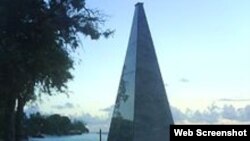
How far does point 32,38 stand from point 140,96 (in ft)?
24.4

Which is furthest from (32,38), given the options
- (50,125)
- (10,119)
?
(50,125)

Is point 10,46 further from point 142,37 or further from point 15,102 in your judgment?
point 142,37

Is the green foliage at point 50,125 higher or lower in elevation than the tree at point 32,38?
lower

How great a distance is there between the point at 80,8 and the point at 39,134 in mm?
14332

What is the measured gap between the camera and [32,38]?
82.9 feet

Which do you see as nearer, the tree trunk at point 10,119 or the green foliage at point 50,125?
the tree trunk at point 10,119

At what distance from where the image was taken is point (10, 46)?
24.7 m

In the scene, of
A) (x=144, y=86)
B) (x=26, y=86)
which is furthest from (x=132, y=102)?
(x=26, y=86)

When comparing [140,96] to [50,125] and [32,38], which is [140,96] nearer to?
[32,38]

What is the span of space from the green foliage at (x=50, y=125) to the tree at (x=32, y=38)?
10176mm

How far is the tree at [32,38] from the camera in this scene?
25016 millimetres

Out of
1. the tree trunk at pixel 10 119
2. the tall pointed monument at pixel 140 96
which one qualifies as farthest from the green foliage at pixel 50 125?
the tree trunk at pixel 10 119

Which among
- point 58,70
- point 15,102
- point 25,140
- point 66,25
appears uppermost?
point 66,25

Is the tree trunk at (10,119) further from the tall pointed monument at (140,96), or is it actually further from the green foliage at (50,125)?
the green foliage at (50,125)
